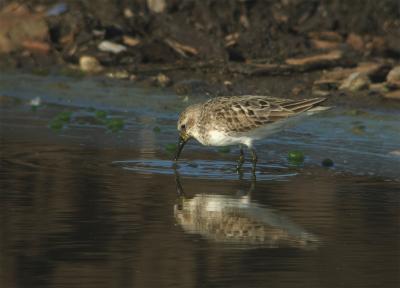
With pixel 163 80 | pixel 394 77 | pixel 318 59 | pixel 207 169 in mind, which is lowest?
pixel 207 169

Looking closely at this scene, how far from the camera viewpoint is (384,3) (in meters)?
21.2

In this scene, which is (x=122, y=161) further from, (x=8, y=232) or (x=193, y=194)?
(x=8, y=232)

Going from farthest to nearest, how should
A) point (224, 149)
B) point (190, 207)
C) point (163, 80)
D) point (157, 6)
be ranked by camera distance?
point (157, 6) < point (163, 80) < point (224, 149) < point (190, 207)

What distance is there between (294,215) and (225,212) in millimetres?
701

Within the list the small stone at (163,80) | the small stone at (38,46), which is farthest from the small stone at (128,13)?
the small stone at (163,80)

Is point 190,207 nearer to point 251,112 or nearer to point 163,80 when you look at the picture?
point 251,112

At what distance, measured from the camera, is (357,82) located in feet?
61.0

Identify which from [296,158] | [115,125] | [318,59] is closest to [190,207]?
[296,158]

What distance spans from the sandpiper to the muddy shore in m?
4.00

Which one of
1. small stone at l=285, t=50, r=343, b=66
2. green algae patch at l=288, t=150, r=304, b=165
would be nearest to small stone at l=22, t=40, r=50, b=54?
small stone at l=285, t=50, r=343, b=66

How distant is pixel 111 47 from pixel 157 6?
1552 millimetres

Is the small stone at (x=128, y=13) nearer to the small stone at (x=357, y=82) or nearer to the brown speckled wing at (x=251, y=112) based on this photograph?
the small stone at (x=357, y=82)

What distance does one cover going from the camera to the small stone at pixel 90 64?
21.1 metres

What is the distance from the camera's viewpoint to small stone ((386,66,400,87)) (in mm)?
18328
